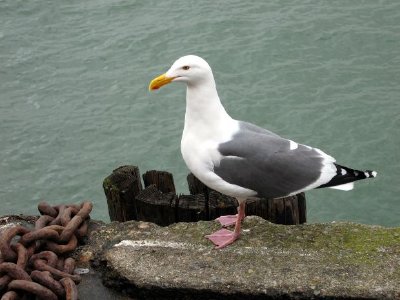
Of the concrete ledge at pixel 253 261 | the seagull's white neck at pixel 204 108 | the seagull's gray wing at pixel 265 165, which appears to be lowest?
the concrete ledge at pixel 253 261

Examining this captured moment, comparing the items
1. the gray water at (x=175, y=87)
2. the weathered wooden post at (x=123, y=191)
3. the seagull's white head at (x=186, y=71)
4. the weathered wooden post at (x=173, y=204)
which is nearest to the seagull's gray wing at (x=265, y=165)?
the weathered wooden post at (x=173, y=204)

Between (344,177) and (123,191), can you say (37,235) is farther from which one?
(344,177)

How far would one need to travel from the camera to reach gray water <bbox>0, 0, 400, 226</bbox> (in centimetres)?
748

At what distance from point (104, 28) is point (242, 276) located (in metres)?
7.48

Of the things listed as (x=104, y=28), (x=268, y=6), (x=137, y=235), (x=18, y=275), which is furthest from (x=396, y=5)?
(x=18, y=275)

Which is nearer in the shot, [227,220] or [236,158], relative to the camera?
[236,158]

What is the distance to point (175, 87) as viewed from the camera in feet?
29.2

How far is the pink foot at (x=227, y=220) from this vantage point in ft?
13.4

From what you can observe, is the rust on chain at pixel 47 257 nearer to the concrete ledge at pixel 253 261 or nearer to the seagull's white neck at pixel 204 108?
the concrete ledge at pixel 253 261

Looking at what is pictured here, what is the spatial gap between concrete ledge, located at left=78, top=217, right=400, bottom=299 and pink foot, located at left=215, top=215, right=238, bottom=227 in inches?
3.1

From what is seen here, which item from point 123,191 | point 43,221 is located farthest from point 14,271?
point 123,191

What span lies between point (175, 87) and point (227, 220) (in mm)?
4968

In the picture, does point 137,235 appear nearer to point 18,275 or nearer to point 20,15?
point 18,275

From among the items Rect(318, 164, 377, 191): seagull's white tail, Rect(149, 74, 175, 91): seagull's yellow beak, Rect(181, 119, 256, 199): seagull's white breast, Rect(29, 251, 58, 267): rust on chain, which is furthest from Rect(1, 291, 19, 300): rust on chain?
Rect(318, 164, 377, 191): seagull's white tail
